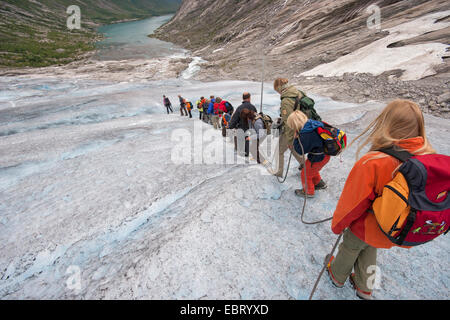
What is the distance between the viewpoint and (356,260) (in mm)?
2205

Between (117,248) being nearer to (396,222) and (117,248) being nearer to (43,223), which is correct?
(43,223)

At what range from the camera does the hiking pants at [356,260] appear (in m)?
2.00

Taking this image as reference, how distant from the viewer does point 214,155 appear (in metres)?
6.06

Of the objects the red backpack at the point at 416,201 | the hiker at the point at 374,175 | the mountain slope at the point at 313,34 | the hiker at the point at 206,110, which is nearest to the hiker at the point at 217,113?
the hiker at the point at 206,110

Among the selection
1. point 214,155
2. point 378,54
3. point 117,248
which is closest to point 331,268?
point 117,248

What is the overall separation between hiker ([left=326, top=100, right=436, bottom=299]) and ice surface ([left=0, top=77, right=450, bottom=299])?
33.0 inches

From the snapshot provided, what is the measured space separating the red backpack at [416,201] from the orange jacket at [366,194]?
11 cm

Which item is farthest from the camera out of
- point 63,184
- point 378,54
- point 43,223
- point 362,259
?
point 378,54

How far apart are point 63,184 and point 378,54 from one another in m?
21.0

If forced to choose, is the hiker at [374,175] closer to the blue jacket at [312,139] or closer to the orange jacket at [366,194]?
the orange jacket at [366,194]

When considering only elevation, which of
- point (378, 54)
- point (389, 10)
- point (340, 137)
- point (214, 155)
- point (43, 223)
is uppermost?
point (389, 10)

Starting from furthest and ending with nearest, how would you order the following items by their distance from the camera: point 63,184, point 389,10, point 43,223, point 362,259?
point 389,10
point 63,184
point 43,223
point 362,259

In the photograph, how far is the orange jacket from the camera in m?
1.62

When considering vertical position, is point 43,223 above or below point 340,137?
below
